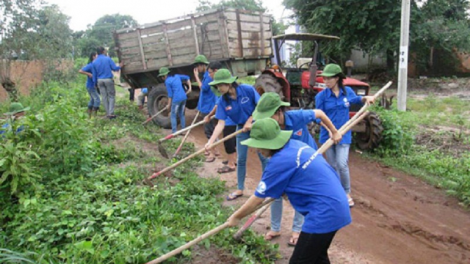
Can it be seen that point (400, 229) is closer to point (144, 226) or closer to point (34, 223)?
point (144, 226)

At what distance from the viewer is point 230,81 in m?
4.43

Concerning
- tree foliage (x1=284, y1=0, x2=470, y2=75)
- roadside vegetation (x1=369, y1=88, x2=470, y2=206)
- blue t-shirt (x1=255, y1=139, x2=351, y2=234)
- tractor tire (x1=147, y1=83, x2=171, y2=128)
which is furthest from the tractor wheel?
tree foliage (x1=284, y1=0, x2=470, y2=75)

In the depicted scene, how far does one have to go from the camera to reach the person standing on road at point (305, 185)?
2.52 m

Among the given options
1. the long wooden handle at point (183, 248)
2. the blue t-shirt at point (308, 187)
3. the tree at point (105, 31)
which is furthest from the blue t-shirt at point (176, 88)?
the tree at point (105, 31)

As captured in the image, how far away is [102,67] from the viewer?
8852mm

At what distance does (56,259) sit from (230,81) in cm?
261

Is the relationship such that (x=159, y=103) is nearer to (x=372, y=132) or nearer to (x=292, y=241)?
(x=372, y=132)

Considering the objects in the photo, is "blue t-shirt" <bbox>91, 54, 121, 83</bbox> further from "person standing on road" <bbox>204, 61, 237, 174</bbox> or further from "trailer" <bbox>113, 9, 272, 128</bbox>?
"person standing on road" <bbox>204, 61, 237, 174</bbox>

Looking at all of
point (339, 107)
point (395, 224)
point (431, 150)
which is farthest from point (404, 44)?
point (395, 224)

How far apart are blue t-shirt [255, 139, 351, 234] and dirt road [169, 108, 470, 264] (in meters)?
1.27

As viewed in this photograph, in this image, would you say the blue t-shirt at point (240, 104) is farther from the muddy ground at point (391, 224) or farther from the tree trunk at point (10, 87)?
the tree trunk at point (10, 87)

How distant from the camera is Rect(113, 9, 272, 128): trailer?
8211 mm

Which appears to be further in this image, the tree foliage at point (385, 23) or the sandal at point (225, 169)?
the tree foliage at point (385, 23)

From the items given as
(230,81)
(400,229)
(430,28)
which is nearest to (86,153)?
(230,81)
